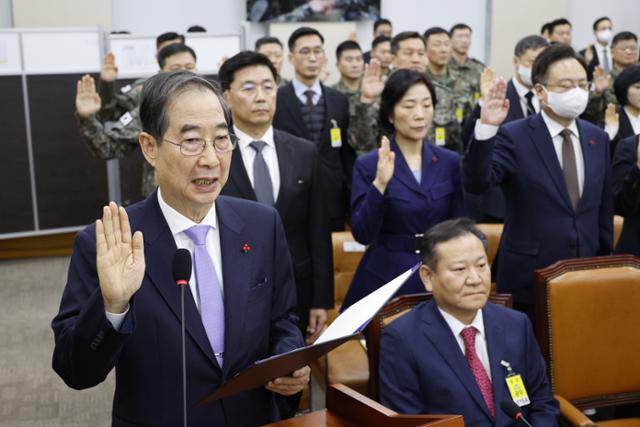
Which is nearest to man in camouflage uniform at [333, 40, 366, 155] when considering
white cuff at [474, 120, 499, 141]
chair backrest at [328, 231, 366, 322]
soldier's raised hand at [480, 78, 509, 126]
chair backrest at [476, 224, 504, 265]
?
chair backrest at [476, 224, 504, 265]

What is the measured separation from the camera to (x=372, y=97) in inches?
172

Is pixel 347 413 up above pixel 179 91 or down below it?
below

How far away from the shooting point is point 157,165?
1.65 m

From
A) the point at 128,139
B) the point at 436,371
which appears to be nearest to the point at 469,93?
the point at 128,139

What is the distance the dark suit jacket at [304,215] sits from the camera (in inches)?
113

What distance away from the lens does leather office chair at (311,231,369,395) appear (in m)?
3.06

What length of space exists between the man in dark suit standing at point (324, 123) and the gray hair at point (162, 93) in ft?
9.95

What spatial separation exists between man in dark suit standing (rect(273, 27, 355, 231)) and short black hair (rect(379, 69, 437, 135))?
54.9 inches

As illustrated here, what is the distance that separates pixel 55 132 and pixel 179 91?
16.6 feet

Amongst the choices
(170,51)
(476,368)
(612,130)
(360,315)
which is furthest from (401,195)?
(170,51)

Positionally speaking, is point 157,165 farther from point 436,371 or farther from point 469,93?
point 469,93

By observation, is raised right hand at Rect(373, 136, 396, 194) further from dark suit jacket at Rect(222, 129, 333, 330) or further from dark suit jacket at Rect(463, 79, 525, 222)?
dark suit jacket at Rect(463, 79, 525, 222)

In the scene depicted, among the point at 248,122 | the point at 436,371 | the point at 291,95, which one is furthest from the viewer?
the point at 291,95

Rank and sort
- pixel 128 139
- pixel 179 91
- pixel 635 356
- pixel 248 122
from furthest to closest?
pixel 128 139
pixel 248 122
pixel 635 356
pixel 179 91
